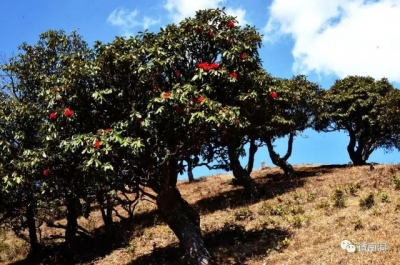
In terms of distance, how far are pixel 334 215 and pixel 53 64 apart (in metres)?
15.9

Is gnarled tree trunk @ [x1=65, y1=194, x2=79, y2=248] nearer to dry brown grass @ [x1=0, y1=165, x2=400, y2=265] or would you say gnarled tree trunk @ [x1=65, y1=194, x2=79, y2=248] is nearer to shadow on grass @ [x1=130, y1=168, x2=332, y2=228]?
dry brown grass @ [x1=0, y1=165, x2=400, y2=265]

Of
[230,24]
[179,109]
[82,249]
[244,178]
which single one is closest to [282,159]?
[244,178]

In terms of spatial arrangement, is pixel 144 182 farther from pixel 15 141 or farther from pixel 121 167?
Result: pixel 15 141

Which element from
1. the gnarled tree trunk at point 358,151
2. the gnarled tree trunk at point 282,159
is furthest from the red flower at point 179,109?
the gnarled tree trunk at point 358,151

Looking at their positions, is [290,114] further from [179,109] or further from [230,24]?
[179,109]

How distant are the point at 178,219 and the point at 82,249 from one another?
32.7 ft

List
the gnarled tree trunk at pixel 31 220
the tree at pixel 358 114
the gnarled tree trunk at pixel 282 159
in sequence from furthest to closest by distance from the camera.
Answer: the tree at pixel 358 114 < the gnarled tree trunk at pixel 282 159 < the gnarled tree trunk at pixel 31 220

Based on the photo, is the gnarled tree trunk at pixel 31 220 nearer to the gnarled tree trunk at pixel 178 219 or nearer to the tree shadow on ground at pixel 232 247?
the tree shadow on ground at pixel 232 247

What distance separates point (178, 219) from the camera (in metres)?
14.4

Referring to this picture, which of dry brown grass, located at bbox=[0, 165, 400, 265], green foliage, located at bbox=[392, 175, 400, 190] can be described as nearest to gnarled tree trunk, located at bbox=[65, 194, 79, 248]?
dry brown grass, located at bbox=[0, 165, 400, 265]

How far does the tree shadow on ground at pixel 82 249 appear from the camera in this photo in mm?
20703

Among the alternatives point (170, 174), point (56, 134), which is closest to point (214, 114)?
point (170, 174)

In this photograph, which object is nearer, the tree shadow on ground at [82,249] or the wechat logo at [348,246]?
the wechat logo at [348,246]

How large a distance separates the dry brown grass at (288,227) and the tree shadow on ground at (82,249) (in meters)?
0.36
